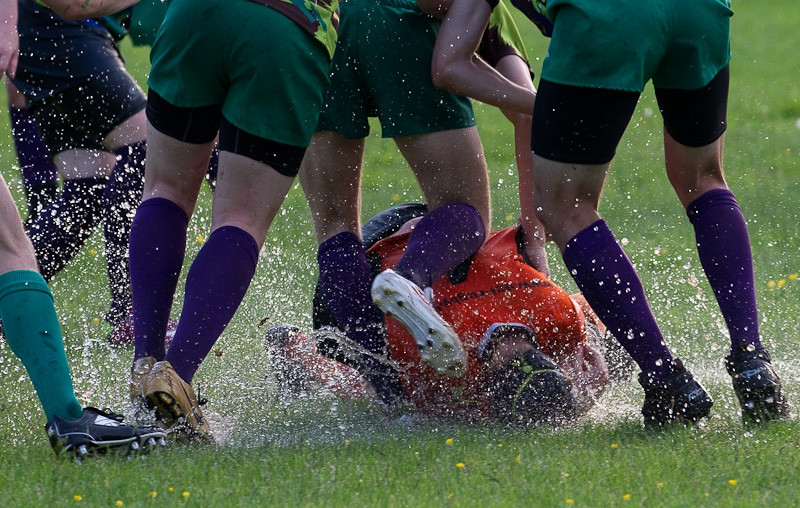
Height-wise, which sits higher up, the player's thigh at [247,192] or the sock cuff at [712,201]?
the sock cuff at [712,201]

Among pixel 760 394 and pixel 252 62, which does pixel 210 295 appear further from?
pixel 760 394

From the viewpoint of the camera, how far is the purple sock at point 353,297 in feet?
12.0

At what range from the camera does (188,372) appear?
10.2ft

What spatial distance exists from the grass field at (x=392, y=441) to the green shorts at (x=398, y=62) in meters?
0.90

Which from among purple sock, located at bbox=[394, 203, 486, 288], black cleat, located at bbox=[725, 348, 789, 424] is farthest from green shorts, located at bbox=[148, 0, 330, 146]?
black cleat, located at bbox=[725, 348, 789, 424]

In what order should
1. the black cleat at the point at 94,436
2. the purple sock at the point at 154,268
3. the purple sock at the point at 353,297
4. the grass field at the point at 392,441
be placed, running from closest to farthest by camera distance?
1. the grass field at the point at 392,441
2. the black cleat at the point at 94,436
3. the purple sock at the point at 154,268
4. the purple sock at the point at 353,297

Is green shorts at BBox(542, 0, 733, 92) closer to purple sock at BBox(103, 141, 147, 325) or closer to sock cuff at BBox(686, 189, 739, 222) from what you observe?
sock cuff at BBox(686, 189, 739, 222)

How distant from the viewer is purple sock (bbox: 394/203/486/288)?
3441mm

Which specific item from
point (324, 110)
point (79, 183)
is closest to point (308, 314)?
point (79, 183)

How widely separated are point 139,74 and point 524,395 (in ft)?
28.8

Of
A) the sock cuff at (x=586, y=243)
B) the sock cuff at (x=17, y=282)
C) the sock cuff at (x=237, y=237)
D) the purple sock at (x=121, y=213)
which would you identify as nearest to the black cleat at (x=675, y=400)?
the sock cuff at (x=586, y=243)

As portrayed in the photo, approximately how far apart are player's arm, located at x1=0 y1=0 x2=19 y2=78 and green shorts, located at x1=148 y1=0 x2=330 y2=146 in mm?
432

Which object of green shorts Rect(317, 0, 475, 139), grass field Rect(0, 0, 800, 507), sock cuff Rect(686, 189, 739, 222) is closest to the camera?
grass field Rect(0, 0, 800, 507)

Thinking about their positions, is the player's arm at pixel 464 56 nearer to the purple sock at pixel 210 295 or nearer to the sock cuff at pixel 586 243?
the sock cuff at pixel 586 243
